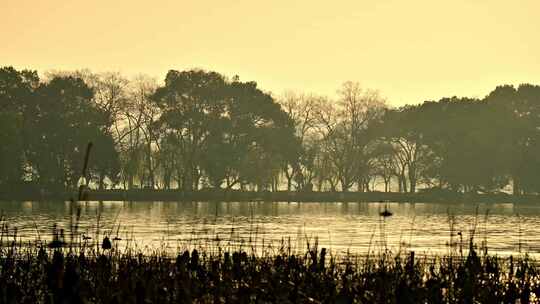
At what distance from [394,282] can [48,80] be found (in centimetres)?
11025

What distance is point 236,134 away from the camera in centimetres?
12419

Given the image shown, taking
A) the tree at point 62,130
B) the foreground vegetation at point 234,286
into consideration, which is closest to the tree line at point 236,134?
the tree at point 62,130

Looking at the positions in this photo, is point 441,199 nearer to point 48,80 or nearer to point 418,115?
point 418,115

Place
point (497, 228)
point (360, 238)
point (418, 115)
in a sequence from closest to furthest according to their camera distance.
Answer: point (360, 238), point (497, 228), point (418, 115)

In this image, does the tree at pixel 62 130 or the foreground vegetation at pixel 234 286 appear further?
the tree at pixel 62 130

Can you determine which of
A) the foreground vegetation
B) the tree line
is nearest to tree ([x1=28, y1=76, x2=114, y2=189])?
the tree line

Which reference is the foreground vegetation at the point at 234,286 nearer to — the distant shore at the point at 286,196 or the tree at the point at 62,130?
the tree at the point at 62,130

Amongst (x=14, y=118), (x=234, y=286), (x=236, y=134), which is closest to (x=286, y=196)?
(x=236, y=134)

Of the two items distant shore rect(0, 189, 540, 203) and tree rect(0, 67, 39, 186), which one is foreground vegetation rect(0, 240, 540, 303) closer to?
tree rect(0, 67, 39, 186)

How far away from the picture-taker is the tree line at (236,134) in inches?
4466

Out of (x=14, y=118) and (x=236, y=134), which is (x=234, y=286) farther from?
(x=236, y=134)

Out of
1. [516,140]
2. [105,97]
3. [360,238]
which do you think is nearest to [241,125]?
[105,97]

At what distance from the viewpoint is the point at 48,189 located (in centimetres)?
10975

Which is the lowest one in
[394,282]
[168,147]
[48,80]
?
[394,282]
